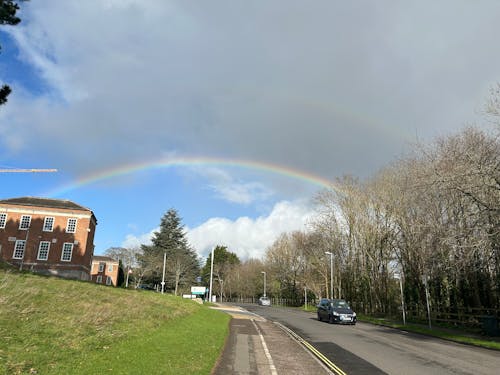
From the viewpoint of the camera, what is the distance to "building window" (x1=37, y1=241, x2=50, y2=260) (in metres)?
54.4

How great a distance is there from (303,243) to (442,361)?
185 feet

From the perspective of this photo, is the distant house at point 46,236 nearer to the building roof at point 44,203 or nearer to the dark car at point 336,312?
the building roof at point 44,203

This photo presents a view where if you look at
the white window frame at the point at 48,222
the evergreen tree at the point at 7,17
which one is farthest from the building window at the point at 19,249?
the evergreen tree at the point at 7,17

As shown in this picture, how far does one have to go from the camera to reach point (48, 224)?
56.3 m

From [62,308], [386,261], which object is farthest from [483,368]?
[386,261]

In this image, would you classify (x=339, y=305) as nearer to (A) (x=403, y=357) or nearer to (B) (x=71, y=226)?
(A) (x=403, y=357)

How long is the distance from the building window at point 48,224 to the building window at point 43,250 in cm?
199

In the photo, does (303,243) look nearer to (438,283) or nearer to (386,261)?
(386,261)

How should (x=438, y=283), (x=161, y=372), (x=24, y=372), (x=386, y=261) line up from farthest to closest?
(x=386, y=261) < (x=438, y=283) < (x=161, y=372) < (x=24, y=372)

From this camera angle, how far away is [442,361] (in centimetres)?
1248

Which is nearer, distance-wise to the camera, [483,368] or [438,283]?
[483,368]

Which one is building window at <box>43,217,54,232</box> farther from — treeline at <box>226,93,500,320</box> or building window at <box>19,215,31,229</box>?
treeline at <box>226,93,500,320</box>

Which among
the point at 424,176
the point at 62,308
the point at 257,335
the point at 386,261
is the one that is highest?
the point at 424,176

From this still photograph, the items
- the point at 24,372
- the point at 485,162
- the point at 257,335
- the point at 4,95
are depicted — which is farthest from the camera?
the point at 485,162
